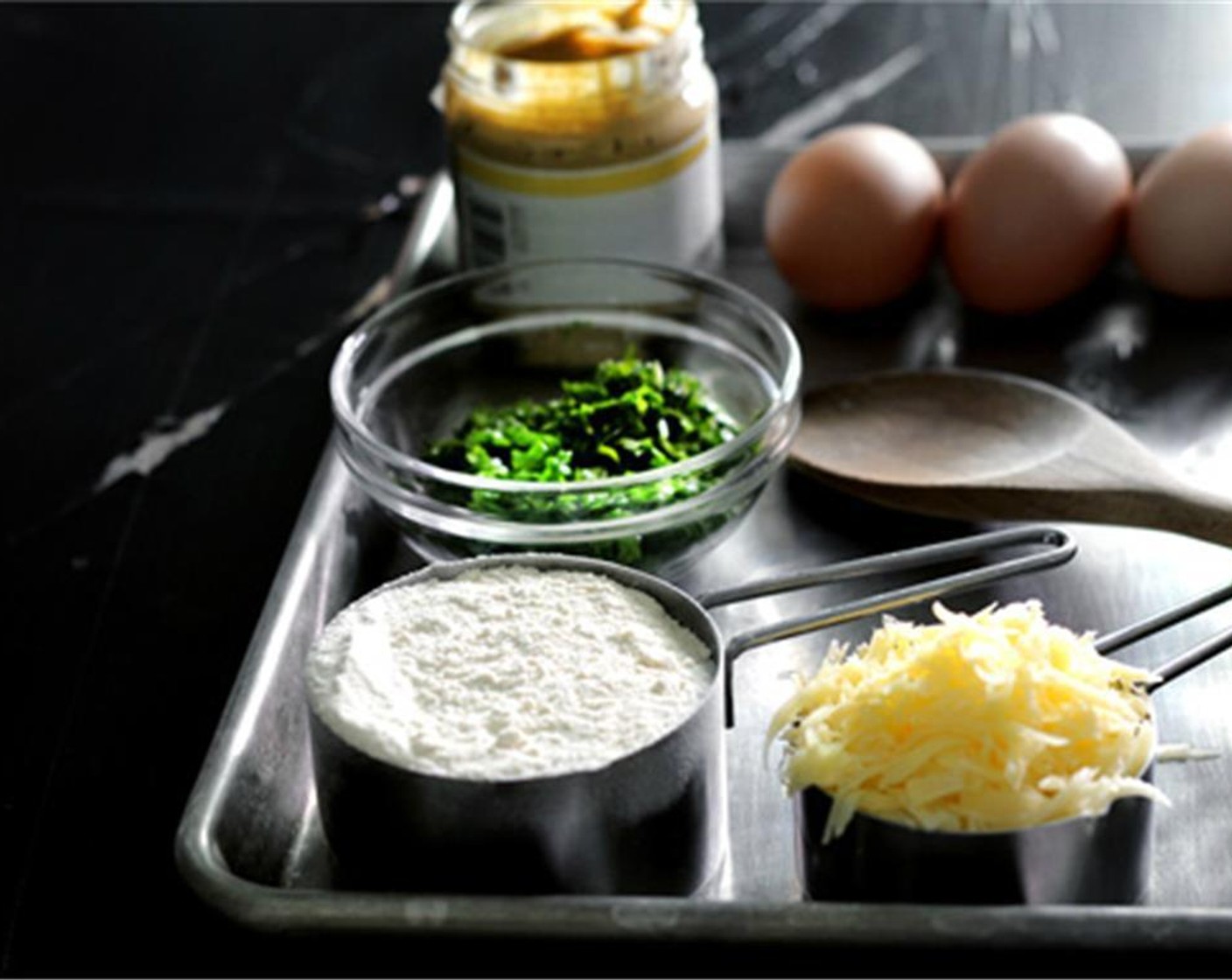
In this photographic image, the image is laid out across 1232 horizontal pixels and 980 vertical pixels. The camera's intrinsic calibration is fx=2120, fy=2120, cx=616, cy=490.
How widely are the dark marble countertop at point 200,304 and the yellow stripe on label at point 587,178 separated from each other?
194 mm

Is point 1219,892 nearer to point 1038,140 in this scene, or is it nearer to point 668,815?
point 668,815

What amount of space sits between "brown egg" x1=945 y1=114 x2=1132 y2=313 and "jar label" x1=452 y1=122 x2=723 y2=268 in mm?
153

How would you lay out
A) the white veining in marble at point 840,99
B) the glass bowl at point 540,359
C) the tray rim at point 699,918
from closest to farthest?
the tray rim at point 699,918, the glass bowl at point 540,359, the white veining in marble at point 840,99

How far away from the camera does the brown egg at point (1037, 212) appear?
3.96 ft

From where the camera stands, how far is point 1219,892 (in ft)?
2.76

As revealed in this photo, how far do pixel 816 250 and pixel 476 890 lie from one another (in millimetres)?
550

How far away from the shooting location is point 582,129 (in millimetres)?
1186

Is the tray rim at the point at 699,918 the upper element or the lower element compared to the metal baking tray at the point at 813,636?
upper

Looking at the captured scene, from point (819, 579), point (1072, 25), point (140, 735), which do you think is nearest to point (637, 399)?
point (819, 579)

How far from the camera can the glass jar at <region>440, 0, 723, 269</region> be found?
3.89ft

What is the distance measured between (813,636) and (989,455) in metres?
0.16

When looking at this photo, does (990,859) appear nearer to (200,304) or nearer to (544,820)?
(544,820)

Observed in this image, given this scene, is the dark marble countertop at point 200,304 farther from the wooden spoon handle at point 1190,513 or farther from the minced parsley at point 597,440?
the wooden spoon handle at point 1190,513

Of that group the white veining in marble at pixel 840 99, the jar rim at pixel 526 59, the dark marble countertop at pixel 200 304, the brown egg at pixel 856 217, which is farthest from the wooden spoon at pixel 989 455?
the white veining in marble at pixel 840 99
